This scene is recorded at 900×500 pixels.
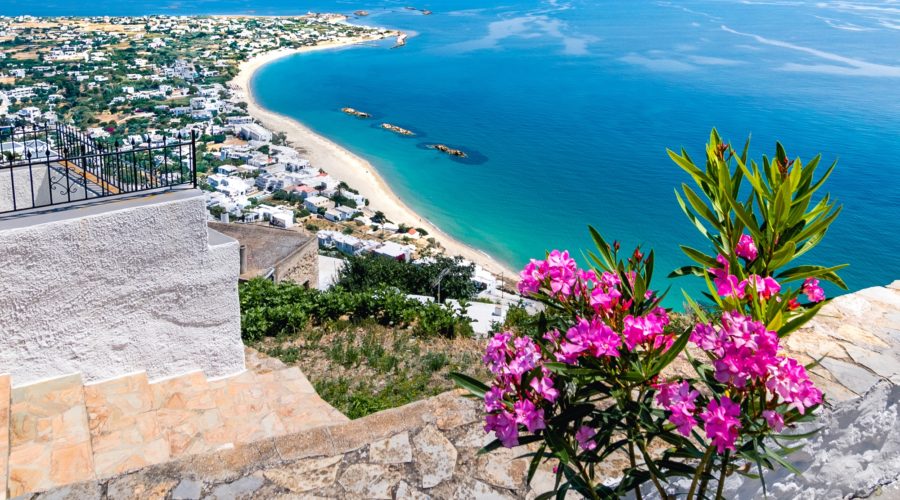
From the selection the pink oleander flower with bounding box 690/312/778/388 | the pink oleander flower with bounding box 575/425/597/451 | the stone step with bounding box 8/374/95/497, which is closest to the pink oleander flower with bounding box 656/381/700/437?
the pink oleander flower with bounding box 690/312/778/388

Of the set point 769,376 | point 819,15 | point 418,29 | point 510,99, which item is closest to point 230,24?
point 418,29

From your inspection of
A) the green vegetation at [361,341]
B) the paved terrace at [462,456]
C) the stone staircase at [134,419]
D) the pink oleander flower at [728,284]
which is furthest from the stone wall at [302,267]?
the pink oleander flower at [728,284]

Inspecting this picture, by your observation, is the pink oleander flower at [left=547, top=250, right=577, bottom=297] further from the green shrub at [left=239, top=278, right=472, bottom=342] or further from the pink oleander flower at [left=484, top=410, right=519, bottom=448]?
the green shrub at [left=239, top=278, right=472, bottom=342]

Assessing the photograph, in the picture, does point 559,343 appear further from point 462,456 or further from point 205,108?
point 205,108

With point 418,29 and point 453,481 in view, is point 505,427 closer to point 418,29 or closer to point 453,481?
point 453,481

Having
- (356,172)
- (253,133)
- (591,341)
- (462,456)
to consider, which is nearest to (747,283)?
(591,341)

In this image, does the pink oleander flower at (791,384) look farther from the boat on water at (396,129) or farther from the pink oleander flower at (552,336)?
the boat on water at (396,129)
